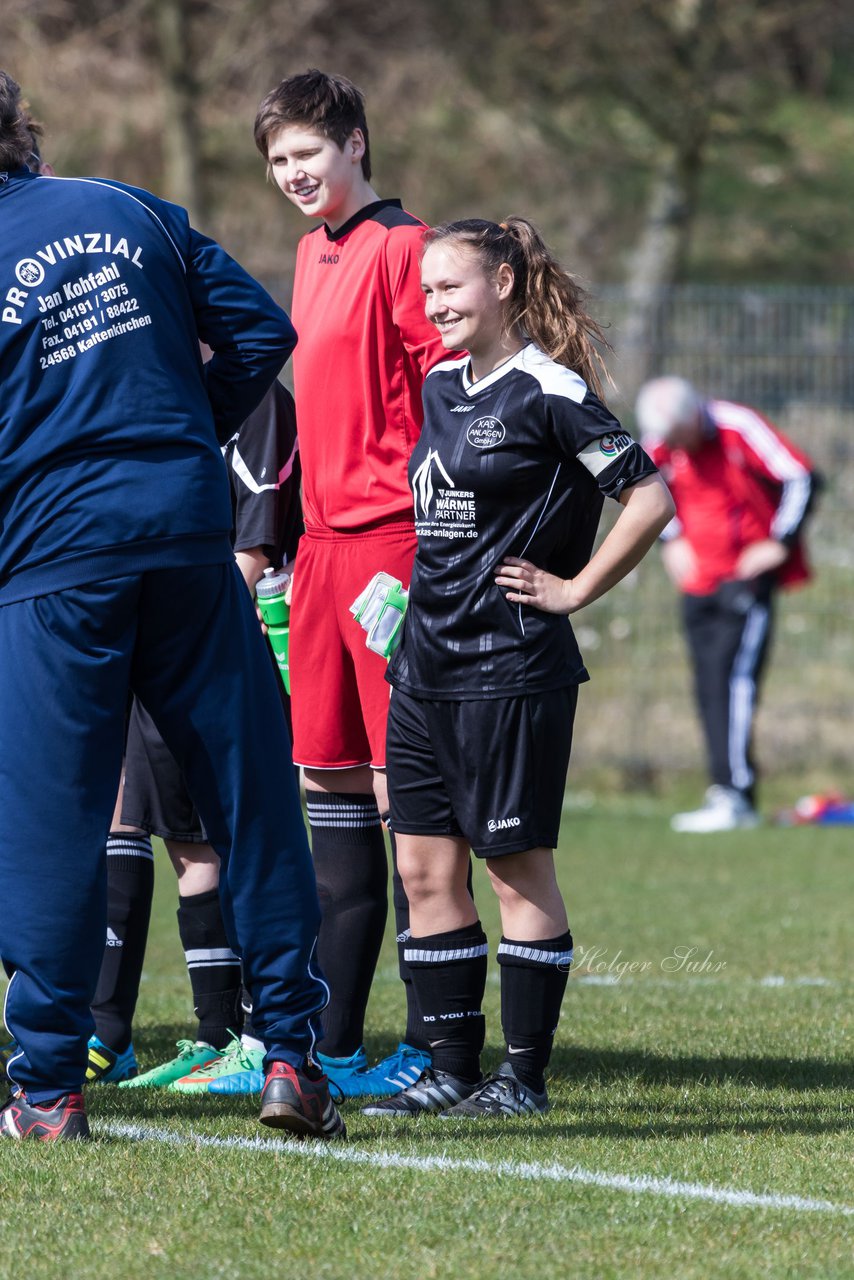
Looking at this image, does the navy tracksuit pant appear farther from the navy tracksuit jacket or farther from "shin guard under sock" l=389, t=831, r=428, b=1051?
"shin guard under sock" l=389, t=831, r=428, b=1051

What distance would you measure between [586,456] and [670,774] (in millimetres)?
8781

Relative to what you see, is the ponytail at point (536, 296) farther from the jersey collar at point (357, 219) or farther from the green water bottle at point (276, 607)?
the green water bottle at point (276, 607)

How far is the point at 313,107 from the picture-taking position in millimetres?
4488

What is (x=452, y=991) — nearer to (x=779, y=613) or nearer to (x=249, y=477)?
(x=249, y=477)

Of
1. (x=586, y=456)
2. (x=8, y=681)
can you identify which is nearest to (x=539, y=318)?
(x=586, y=456)

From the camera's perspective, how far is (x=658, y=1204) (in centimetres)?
331

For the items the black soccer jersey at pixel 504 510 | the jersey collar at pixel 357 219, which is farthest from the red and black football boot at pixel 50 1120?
the jersey collar at pixel 357 219

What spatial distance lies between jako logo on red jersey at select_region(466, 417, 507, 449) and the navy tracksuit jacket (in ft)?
1.82

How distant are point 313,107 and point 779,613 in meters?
8.41

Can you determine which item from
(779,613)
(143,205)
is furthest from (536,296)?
(779,613)

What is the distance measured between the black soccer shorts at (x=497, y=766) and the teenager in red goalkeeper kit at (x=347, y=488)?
0.42 m

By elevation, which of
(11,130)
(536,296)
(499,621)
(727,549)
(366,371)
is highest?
(11,130)

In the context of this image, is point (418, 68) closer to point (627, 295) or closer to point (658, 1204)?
point (627, 295)

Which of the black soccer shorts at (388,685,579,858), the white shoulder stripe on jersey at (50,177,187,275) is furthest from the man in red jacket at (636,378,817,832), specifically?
the white shoulder stripe on jersey at (50,177,187,275)
